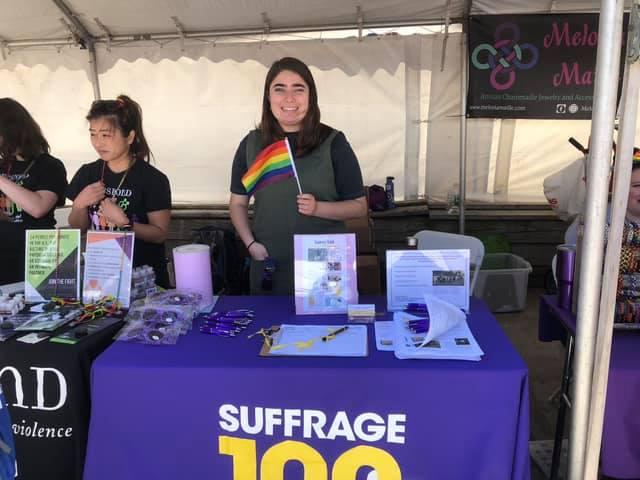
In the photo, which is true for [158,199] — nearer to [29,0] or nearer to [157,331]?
[157,331]

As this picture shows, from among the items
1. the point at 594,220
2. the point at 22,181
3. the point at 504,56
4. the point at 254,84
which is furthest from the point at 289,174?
the point at 504,56

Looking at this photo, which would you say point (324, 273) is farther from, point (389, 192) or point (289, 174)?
point (389, 192)

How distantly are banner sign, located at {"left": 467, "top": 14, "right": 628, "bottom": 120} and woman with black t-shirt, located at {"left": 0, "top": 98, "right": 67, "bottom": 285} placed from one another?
108 inches

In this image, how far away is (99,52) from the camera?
3785 millimetres

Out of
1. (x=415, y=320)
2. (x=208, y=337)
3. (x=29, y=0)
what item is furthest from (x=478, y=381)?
(x=29, y=0)

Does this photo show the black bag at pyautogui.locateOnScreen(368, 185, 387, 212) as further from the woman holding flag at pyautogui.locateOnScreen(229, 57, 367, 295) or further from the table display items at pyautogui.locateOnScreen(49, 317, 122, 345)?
the table display items at pyautogui.locateOnScreen(49, 317, 122, 345)

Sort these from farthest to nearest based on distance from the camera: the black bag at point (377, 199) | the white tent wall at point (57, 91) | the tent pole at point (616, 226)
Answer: the white tent wall at point (57, 91), the black bag at point (377, 199), the tent pole at point (616, 226)

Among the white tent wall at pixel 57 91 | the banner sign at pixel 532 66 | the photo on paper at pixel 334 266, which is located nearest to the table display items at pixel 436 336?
the photo on paper at pixel 334 266

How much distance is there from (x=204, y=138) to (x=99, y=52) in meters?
1.01

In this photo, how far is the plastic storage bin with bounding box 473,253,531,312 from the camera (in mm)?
3377

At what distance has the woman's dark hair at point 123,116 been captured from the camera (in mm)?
1700

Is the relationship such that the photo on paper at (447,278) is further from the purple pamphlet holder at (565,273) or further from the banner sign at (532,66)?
the banner sign at (532,66)

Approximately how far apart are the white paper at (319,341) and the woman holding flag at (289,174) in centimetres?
40

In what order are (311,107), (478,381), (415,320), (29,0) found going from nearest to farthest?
(478,381), (415,320), (311,107), (29,0)
